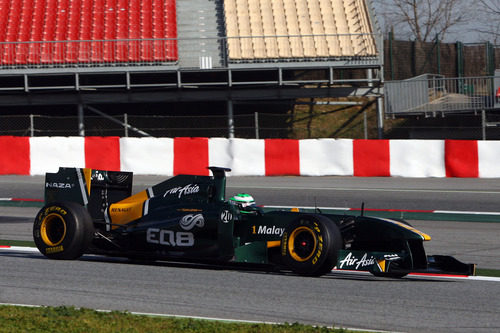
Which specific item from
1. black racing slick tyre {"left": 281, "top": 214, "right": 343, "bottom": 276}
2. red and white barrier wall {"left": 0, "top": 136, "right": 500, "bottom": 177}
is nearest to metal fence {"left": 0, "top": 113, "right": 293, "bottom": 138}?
red and white barrier wall {"left": 0, "top": 136, "right": 500, "bottom": 177}

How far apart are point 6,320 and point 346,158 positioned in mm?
13128

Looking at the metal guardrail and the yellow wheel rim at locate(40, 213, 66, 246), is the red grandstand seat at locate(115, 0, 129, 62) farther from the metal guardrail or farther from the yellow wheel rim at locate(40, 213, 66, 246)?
the yellow wheel rim at locate(40, 213, 66, 246)

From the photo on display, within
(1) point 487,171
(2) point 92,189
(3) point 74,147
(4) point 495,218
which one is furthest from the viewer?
(3) point 74,147

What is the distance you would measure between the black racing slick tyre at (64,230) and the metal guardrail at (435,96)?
16.2m

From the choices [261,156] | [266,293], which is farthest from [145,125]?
[266,293]

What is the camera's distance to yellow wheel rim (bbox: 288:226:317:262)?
24.0 feet

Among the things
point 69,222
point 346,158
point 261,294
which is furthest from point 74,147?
point 261,294

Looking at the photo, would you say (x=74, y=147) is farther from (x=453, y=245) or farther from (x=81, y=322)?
(x=81, y=322)

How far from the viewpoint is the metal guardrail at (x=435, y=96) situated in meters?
22.7

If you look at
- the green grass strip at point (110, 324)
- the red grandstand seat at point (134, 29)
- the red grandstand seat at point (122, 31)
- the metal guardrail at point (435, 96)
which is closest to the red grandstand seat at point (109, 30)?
the red grandstand seat at point (122, 31)

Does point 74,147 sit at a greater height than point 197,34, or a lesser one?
lesser

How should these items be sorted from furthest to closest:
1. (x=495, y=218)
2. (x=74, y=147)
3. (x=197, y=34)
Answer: (x=197, y=34)
(x=74, y=147)
(x=495, y=218)

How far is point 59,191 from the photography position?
8.97m

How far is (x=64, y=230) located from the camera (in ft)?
27.6
